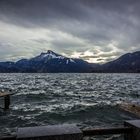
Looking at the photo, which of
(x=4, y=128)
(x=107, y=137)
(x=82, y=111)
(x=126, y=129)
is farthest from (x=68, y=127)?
(x=82, y=111)

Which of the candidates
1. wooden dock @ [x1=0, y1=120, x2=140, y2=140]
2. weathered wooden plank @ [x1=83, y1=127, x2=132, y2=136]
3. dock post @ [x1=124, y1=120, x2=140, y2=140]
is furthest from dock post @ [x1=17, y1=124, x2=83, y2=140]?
dock post @ [x1=124, y1=120, x2=140, y2=140]

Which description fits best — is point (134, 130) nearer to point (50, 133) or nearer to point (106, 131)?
point (106, 131)

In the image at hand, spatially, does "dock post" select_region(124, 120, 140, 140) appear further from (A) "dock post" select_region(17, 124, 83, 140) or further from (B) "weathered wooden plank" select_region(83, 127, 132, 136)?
(A) "dock post" select_region(17, 124, 83, 140)

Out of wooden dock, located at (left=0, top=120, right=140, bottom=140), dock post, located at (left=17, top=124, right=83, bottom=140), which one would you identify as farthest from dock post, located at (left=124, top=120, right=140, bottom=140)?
dock post, located at (left=17, top=124, right=83, bottom=140)

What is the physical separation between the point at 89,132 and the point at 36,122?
63.2 feet

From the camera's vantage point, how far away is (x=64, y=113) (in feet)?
96.5

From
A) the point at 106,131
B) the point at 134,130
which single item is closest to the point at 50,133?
the point at 106,131

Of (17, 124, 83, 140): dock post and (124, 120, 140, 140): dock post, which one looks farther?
(124, 120, 140, 140): dock post

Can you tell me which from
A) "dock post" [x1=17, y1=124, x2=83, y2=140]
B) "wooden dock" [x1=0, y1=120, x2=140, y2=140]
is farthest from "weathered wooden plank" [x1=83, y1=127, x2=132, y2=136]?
"dock post" [x1=17, y1=124, x2=83, y2=140]

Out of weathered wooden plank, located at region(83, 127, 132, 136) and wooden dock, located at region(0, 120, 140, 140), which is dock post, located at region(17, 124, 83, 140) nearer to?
wooden dock, located at region(0, 120, 140, 140)

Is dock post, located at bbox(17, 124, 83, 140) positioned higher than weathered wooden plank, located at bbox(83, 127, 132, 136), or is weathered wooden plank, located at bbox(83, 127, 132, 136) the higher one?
dock post, located at bbox(17, 124, 83, 140)

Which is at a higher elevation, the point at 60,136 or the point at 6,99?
the point at 60,136

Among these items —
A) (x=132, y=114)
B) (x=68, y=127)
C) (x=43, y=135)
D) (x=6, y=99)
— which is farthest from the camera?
(x=6, y=99)

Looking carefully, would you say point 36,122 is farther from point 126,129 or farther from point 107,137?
point 126,129
